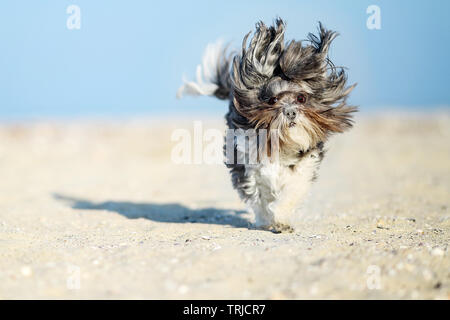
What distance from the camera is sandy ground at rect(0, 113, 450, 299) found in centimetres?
333

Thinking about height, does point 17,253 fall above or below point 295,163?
below

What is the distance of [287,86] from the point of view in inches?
193

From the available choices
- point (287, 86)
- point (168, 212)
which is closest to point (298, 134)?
point (287, 86)

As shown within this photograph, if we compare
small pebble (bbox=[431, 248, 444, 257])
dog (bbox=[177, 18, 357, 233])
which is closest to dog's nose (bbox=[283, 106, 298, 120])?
dog (bbox=[177, 18, 357, 233])

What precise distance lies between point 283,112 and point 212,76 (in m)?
2.22

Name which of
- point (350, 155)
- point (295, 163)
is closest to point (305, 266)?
point (295, 163)

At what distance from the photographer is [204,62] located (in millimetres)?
6902

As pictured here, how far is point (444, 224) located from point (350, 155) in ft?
31.7

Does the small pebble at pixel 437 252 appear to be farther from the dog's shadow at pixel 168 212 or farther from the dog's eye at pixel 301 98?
the dog's shadow at pixel 168 212

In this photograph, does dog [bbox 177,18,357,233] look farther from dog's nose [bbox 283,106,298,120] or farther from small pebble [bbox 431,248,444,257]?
small pebble [bbox 431,248,444,257]

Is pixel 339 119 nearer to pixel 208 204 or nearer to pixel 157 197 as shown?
pixel 208 204

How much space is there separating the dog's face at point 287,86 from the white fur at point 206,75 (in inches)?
59.2

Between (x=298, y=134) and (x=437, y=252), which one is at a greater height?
(x=298, y=134)

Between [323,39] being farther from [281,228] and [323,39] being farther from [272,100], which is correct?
[281,228]
